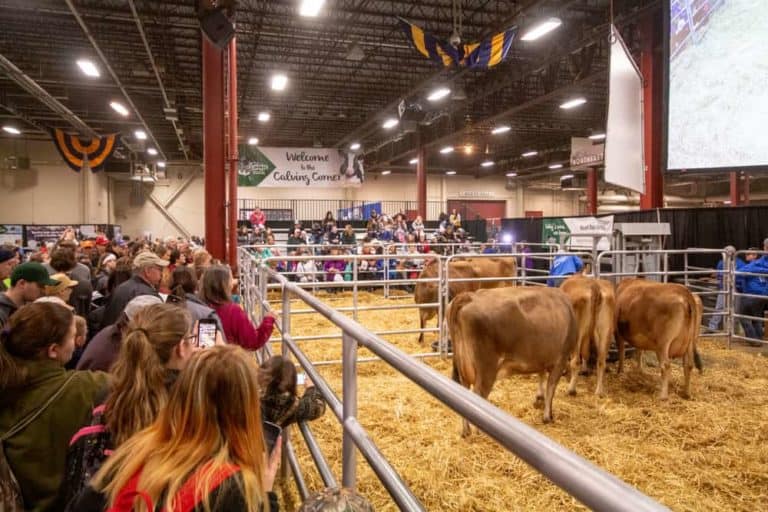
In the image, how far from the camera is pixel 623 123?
6867 millimetres

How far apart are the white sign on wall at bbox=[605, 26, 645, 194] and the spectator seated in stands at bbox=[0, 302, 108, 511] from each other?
631cm

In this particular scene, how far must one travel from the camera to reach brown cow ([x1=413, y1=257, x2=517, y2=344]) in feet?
26.9

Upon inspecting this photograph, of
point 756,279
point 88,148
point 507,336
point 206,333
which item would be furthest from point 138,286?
point 88,148

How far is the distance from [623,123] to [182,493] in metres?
7.07

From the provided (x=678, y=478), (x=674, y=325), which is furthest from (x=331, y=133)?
(x=678, y=478)

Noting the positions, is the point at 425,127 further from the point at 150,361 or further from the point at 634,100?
the point at 150,361

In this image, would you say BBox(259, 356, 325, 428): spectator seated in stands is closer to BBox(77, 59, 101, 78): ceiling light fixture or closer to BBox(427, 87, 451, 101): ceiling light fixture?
BBox(77, 59, 101, 78): ceiling light fixture

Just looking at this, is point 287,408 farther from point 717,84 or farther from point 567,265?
point 567,265

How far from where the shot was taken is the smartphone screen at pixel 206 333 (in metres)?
2.93

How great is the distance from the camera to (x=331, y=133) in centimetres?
2788

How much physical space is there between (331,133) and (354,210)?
438 centimetres

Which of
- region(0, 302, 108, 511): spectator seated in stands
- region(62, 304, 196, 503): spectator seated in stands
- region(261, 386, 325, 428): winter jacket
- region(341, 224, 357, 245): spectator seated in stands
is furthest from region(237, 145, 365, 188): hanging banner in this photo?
region(62, 304, 196, 503): spectator seated in stands

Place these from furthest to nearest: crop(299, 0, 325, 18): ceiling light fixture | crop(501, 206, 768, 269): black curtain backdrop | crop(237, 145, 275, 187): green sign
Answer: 1. crop(237, 145, 275, 187): green sign
2. crop(501, 206, 768, 269): black curtain backdrop
3. crop(299, 0, 325, 18): ceiling light fixture

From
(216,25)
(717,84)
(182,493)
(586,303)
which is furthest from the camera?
(216,25)
